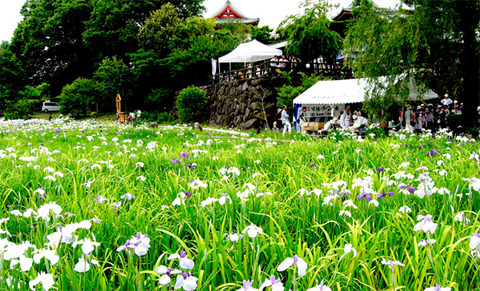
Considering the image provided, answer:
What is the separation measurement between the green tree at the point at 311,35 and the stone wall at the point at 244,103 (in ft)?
7.41

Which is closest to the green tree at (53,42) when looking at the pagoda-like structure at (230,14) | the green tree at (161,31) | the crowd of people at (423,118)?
the green tree at (161,31)

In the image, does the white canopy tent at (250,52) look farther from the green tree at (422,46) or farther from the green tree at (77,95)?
the green tree at (77,95)

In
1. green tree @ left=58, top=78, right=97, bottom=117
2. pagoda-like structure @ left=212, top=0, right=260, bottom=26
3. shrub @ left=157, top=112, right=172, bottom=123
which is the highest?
pagoda-like structure @ left=212, top=0, right=260, bottom=26

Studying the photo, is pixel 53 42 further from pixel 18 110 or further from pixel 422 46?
pixel 422 46

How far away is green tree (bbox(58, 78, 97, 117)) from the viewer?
96.6ft

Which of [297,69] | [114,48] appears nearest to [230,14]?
[114,48]

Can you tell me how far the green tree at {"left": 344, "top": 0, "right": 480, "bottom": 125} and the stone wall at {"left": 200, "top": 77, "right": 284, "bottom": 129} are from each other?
326 inches

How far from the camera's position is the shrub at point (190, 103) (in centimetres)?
2434

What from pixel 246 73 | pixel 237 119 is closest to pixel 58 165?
pixel 237 119

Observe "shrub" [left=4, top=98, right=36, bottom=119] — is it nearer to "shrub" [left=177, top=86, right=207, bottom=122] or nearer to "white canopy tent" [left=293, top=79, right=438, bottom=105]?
"shrub" [left=177, top=86, right=207, bottom=122]

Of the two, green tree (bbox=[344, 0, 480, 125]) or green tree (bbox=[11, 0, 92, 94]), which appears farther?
green tree (bbox=[11, 0, 92, 94])

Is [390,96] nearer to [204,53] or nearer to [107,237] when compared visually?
[107,237]

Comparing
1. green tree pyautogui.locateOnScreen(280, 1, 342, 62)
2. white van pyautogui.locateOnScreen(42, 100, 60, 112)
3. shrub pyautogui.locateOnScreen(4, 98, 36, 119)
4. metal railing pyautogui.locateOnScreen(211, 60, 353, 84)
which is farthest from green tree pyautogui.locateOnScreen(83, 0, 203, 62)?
green tree pyautogui.locateOnScreen(280, 1, 342, 62)

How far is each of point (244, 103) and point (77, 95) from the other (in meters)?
15.9
